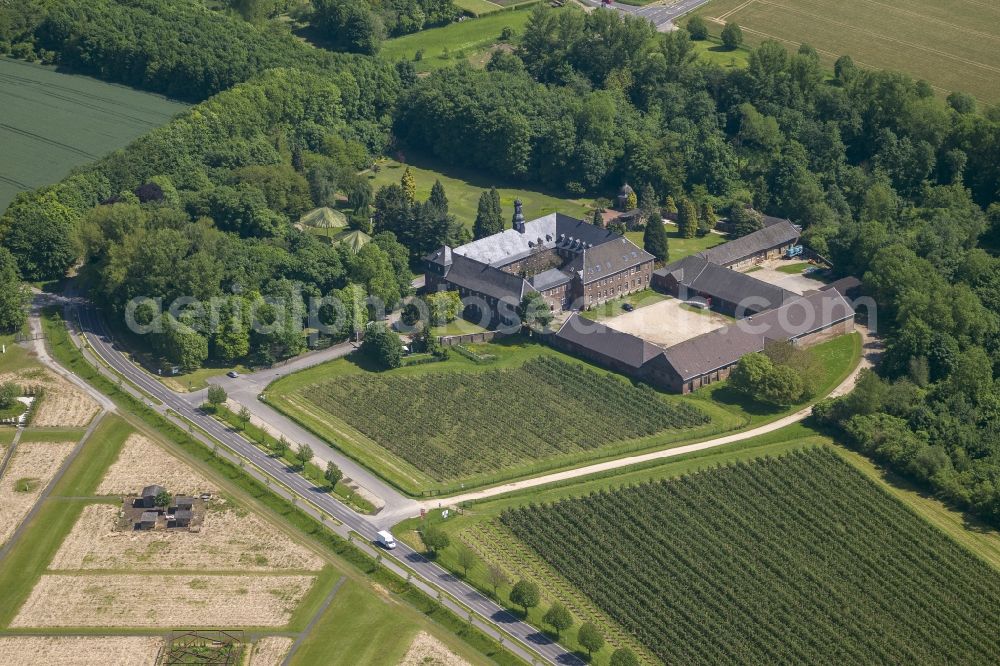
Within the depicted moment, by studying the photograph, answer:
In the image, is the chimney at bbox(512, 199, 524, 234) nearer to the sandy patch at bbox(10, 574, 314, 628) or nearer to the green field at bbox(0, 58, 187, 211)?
the green field at bbox(0, 58, 187, 211)

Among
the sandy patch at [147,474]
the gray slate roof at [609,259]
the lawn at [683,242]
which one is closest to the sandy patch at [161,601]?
the sandy patch at [147,474]

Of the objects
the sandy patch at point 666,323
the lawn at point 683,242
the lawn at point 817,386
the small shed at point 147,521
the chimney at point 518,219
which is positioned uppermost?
the chimney at point 518,219

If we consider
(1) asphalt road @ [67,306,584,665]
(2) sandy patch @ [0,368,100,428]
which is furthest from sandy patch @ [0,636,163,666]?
(2) sandy patch @ [0,368,100,428]

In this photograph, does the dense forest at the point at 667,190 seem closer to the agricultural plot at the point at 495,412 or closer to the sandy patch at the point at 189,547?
the agricultural plot at the point at 495,412

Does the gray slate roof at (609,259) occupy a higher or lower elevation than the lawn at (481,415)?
higher

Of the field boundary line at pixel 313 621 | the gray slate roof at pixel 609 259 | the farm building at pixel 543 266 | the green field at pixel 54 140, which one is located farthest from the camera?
the green field at pixel 54 140

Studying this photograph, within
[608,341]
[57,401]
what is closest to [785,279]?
[608,341]
